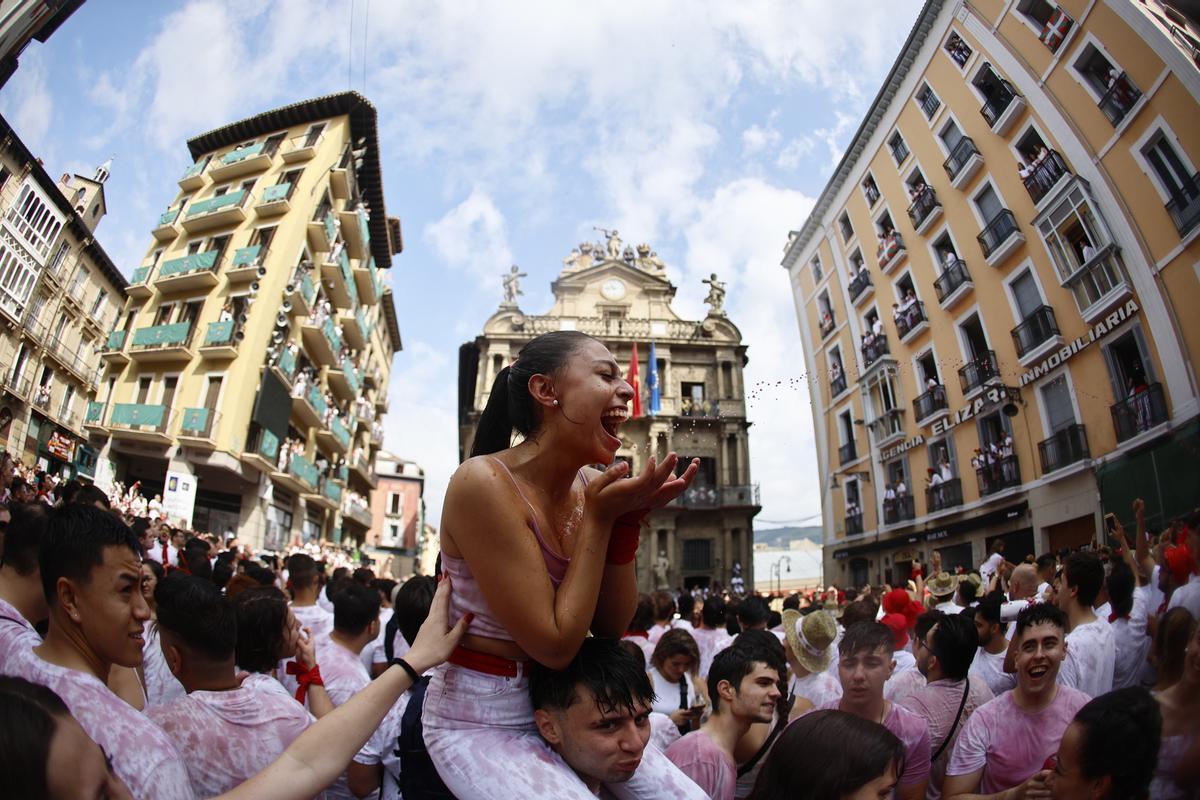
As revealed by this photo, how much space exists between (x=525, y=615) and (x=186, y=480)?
1886 centimetres

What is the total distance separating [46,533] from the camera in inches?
92.8

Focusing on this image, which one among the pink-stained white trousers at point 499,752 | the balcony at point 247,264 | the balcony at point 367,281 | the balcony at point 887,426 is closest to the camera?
the pink-stained white trousers at point 499,752

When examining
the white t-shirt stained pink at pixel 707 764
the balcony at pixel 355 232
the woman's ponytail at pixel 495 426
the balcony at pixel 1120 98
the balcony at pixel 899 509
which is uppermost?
the balcony at pixel 355 232

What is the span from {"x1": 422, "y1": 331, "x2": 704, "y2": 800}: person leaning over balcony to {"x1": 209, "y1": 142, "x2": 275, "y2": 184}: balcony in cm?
3170

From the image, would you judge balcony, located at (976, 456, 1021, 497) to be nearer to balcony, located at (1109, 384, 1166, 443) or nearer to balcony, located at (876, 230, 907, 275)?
balcony, located at (1109, 384, 1166, 443)

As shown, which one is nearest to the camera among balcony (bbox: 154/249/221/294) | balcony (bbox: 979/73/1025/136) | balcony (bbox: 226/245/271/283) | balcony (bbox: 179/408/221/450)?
balcony (bbox: 979/73/1025/136)

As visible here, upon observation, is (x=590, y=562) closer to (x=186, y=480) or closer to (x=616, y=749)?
(x=616, y=749)

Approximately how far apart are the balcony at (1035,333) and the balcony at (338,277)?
26322 mm

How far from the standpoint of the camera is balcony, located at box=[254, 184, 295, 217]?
26.3 m

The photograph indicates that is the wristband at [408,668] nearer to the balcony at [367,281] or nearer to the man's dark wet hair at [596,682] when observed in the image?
the man's dark wet hair at [596,682]

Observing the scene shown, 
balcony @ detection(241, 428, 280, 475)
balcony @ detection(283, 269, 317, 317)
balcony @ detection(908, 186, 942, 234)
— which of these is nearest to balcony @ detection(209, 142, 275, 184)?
balcony @ detection(283, 269, 317, 317)

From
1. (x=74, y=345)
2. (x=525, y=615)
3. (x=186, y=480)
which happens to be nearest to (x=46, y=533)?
(x=525, y=615)

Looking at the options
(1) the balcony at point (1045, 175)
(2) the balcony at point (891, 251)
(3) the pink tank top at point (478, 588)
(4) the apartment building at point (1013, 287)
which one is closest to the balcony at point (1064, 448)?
(4) the apartment building at point (1013, 287)

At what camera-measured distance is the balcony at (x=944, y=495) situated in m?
19.9
